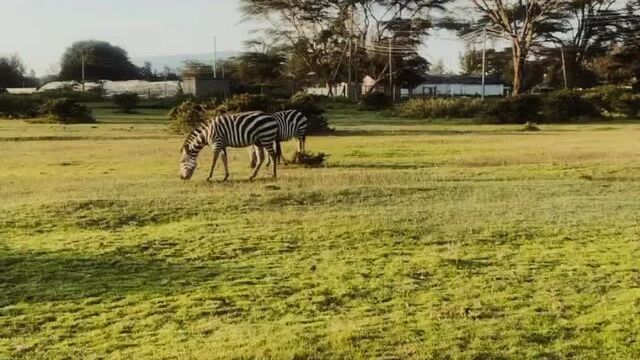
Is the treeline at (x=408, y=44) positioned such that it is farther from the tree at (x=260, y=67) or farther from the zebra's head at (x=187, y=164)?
the zebra's head at (x=187, y=164)

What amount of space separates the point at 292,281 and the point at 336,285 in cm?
45

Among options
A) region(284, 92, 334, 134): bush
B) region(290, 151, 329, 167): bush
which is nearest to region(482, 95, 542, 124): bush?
region(284, 92, 334, 134): bush

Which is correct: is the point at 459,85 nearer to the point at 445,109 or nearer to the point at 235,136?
the point at 445,109

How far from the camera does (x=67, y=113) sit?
39.3 m

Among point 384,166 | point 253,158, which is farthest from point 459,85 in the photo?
point 253,158

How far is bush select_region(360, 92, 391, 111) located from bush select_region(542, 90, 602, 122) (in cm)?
1390

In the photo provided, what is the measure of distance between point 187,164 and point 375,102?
4053cm

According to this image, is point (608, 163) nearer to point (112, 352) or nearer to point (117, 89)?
point (112, 352)

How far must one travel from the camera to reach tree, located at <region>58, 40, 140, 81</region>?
93875 millimetres

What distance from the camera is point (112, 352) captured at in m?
5.95

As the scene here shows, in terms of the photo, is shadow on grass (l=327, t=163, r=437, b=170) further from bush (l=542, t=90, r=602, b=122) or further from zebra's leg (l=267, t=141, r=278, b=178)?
bush (l=542, t=90, r=602, b=122)

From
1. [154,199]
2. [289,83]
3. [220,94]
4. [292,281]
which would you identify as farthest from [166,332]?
[289,83]

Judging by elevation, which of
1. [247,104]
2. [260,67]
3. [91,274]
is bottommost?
[91,274]

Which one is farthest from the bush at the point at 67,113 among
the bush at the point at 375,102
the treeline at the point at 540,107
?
the bush at the point at 375,102
